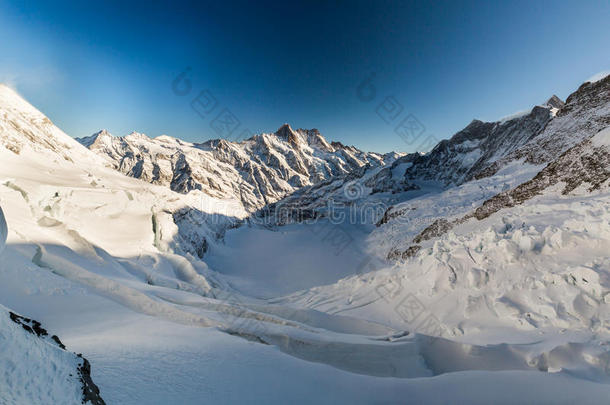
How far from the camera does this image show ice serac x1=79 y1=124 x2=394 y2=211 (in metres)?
124

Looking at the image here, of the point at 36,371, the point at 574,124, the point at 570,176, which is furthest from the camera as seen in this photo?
the point at 574,124

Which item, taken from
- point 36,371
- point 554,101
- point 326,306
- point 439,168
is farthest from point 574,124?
point 554,101

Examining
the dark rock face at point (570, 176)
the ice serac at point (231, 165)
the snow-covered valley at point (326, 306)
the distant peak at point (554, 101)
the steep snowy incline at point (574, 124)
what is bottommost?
the distant peak at point (554, 101)

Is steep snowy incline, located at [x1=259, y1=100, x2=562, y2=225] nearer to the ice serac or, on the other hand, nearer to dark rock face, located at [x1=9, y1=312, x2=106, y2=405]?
the ice serac

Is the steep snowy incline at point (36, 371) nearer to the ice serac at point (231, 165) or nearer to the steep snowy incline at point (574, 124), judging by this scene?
the steep snowy incline at point (574, 124)

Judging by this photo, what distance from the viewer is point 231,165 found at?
15325 cm

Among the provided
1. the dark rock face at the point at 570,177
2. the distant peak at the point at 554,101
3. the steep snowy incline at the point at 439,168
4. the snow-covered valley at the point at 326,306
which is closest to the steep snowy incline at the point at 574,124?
the snow-covered valley at the point at 326,306

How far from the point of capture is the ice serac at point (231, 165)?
406 feet

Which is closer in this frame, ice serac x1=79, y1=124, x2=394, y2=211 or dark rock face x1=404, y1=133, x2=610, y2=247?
dark rock face x1=404, y1=133, x2=610, y2=247

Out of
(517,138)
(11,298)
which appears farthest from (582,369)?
(517,138)

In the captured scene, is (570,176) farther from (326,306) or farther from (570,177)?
(326,306)

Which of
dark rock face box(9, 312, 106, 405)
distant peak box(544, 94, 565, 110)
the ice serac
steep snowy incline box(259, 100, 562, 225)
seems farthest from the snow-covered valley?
the ice serac

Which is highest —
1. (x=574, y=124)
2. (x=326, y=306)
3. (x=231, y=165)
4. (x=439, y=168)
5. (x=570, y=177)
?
(x=231, y=165)

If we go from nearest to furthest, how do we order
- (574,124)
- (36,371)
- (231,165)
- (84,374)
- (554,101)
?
1. (36,371)
2. (84,374)
3. (574,124)
4. (554,101)
5. (231,165)
